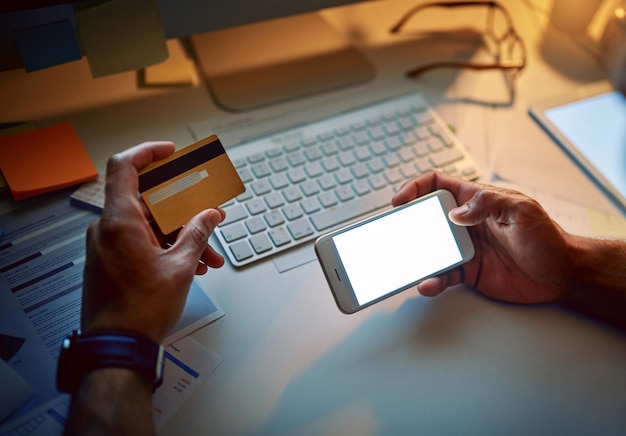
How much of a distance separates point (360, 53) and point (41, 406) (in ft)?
2.38

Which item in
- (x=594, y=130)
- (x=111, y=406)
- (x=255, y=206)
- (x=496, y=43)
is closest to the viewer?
(x=111, y=406)

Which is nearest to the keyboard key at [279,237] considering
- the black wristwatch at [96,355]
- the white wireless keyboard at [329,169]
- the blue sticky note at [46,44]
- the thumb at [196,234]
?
the white wireless keyboard at [329,169]

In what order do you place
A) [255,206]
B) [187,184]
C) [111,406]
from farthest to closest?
1. [255,206]
2. [187,184]
3. [111,406]

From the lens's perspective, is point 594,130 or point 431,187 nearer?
point 431,187

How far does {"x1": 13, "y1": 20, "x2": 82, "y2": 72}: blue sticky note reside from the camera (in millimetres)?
667

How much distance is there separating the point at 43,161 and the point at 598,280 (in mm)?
746

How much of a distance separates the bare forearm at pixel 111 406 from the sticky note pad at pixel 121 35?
0.42 meters

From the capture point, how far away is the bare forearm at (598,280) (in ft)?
2.19

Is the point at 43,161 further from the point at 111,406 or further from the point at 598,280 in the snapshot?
the point at 598,280

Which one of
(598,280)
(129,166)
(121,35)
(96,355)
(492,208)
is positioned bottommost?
(598,280)

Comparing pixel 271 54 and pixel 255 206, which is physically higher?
pixel 271 54

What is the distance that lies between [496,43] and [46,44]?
2.54ft

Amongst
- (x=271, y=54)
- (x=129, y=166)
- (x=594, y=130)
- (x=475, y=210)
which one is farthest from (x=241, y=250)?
(x=594, y=130)

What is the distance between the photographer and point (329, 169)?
Result: 30.0 inches
